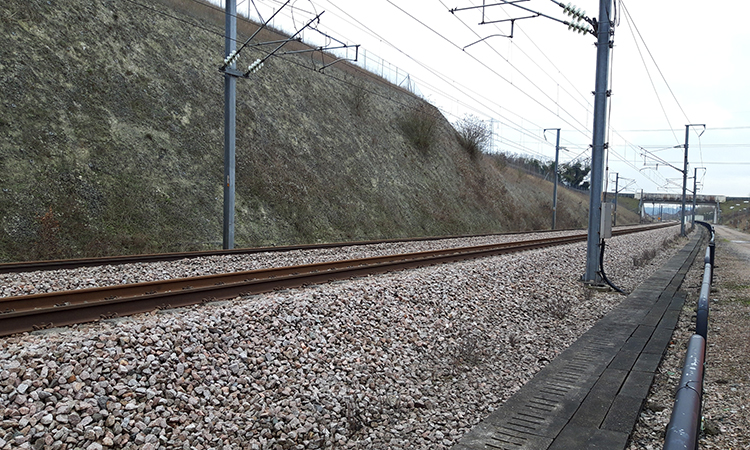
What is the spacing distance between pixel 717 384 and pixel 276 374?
17.5ft

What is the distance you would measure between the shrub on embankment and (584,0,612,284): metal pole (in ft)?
38.8

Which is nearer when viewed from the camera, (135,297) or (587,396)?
(587,396)

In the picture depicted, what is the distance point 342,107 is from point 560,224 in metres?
33.5

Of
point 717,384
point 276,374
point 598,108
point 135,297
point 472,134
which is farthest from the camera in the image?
point 472,134

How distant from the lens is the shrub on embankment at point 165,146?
48.4ft

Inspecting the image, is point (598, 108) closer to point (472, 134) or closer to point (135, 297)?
point (135, 297)

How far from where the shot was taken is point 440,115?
4609 cm

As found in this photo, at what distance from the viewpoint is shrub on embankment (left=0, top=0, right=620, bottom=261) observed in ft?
48.4

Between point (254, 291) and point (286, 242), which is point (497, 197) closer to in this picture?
point (286, 242)

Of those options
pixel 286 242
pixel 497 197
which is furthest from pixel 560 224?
pixel 286 242

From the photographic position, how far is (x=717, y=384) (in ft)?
20.2

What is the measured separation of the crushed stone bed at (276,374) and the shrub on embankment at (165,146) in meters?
9.88

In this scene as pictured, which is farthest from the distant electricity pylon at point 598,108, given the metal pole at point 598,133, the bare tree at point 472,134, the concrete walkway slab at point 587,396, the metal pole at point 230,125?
the bare tree at point 472,134

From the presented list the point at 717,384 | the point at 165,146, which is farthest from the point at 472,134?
the point at 717,384
